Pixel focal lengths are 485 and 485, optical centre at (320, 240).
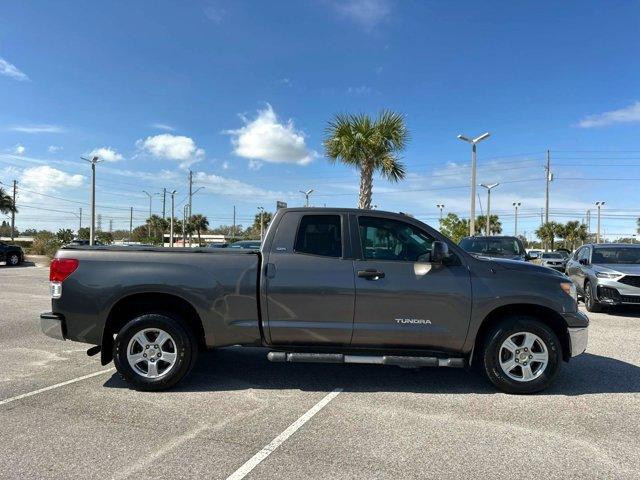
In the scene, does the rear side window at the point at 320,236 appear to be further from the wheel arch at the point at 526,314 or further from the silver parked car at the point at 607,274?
the silver parked car at the point at 607,274

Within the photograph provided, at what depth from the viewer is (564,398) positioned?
491cm

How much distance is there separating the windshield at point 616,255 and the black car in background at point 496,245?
1.71 metres

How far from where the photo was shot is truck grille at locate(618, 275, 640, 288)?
10.0 m

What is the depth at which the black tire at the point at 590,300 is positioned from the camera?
1070cm

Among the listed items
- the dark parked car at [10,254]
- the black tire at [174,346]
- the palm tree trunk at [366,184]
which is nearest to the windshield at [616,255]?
the palm tree trunk at [366,184]

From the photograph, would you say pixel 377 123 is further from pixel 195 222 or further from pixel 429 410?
pixel 195 222

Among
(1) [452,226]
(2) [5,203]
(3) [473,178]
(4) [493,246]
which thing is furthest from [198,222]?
(4) [493,246]

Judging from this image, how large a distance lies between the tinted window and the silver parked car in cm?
723

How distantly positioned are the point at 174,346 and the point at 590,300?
965cm

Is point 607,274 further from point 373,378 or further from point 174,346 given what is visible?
point 174,346

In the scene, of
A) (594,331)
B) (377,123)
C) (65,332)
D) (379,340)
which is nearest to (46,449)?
(65,332)

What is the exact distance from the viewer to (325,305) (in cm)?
488

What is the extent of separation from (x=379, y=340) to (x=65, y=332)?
3.24m

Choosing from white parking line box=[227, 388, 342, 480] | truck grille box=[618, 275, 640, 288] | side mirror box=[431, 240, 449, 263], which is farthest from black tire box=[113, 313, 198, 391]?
truck grille box=[618, 275, 640, 288]
